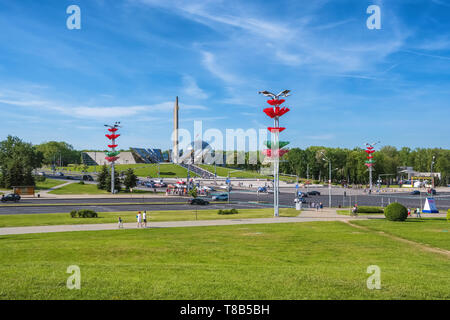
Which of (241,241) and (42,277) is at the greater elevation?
(42,277)

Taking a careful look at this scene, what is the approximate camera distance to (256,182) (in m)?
131

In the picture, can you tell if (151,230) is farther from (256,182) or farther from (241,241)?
(256,182)

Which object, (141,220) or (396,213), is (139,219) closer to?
(141,220)

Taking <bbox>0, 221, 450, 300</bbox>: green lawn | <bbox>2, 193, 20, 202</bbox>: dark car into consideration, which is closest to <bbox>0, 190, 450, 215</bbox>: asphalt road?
<bbox>2, 193, 20, 202</bbox>: dark car

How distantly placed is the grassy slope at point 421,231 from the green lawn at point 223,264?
62 centimetres

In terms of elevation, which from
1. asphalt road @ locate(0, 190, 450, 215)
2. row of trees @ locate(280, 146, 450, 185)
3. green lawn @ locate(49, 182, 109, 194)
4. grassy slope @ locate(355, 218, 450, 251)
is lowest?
asphalt road @ locate(0, 190, 450, 215)

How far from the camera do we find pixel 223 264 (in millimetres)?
15977

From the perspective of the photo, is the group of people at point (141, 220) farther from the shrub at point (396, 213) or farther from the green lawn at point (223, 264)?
the shrub at point (396, 213)

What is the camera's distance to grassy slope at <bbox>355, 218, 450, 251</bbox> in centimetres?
2516

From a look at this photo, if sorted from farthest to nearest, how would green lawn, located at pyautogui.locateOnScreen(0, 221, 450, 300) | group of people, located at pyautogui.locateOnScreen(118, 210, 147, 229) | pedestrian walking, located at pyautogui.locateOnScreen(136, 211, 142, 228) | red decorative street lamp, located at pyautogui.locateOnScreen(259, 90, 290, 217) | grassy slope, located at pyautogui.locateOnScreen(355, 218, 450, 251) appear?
red decorative street lamp, located at pyautogui.locateOnScreen(259, 90, 290, 217)
pedestrian walking, located at pyautogui.locateOnScreen(136, 211, 142, 228)
group of people, located at pyautogui.locateOnScreen(118, 210, 147, 229)
grassy slope, located at pyautogui.locateOnScreen(355, 218, 450, 251)
green lawn, located at pyautogui.locateOnScreen(0, 221, 450, 300)

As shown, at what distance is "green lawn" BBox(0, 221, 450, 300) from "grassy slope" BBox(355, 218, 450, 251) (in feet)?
2.04

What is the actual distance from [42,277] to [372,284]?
10.9 meters

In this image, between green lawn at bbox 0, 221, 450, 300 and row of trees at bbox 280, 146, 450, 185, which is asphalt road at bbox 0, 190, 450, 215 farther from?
row of trees at bbox 280, 146, 450, 185
